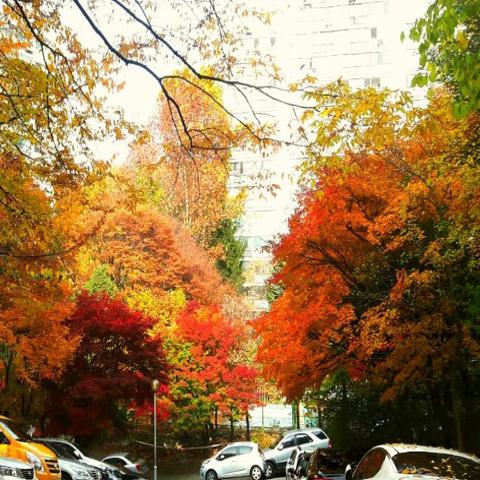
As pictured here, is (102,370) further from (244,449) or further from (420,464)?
Result: (420,464)

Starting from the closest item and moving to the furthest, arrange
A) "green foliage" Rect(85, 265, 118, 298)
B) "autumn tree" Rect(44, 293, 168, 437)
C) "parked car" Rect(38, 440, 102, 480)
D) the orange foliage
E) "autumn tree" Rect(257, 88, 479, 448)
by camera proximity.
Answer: "autumn tree" Rect(257, 88, 479, 448) < the orange foliage < "parked car" Rect(38, 440, 102, 480) < "autumn tree" Rect(44, 293, 168, 437) < "green foliage" Rect(85, 265, 118, 298)

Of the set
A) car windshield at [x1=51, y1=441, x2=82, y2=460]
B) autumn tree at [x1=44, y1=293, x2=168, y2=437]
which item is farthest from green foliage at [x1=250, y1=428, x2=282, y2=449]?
car windshield at [x1=51, y1=441, x2=82, y2=460]

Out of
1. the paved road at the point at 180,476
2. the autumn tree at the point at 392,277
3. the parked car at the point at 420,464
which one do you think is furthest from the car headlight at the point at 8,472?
the paved road at the point at 180,476

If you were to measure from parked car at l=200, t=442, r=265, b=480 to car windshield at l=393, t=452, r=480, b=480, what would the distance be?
23244 millimetres

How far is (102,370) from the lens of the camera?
30000 millimetres

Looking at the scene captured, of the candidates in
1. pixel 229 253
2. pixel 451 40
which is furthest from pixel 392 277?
pixel 229 253

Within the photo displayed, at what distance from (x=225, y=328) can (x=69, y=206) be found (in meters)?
26.0

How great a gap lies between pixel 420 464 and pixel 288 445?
2455 cm

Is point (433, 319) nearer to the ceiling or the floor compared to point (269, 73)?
nearer to the floor

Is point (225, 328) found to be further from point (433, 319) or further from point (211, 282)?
point (433, 319)

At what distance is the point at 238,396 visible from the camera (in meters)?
40.8

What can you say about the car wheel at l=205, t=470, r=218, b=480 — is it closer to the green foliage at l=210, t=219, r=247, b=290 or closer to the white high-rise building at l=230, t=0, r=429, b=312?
the green foliage at l=210, t=219, r=247, b=290

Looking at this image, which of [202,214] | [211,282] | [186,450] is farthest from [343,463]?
[202,214]

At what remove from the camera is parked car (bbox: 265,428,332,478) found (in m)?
33.2
